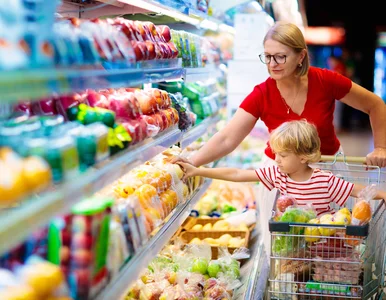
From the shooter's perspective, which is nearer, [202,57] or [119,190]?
[119,190]

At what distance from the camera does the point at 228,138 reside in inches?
155

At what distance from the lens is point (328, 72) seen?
3990 millimetres

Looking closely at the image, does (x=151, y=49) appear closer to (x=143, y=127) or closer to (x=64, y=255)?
(x=143, y=127)

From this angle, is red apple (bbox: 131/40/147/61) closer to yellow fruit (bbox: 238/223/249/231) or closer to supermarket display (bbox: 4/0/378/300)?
supermarket display (bbox: 4/0/378/300)

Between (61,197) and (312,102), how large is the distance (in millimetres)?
2478

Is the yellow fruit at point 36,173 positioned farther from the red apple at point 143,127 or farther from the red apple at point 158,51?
the red apple at point 158,51

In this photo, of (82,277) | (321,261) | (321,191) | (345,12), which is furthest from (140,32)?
(345,12)

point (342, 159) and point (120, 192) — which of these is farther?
point (342, 159)

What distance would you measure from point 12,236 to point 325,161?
8.85ft

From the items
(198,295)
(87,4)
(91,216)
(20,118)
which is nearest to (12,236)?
(91,216)

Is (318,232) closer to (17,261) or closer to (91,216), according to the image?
(91,216)

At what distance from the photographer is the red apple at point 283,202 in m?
3.16

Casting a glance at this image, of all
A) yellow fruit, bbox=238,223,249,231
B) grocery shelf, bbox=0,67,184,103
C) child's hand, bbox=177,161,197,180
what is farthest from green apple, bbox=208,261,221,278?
grocery shelf, bbox=0,67,184,103

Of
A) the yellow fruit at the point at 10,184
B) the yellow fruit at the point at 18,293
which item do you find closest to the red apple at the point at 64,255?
the yellow fruit at the point at 18,293
